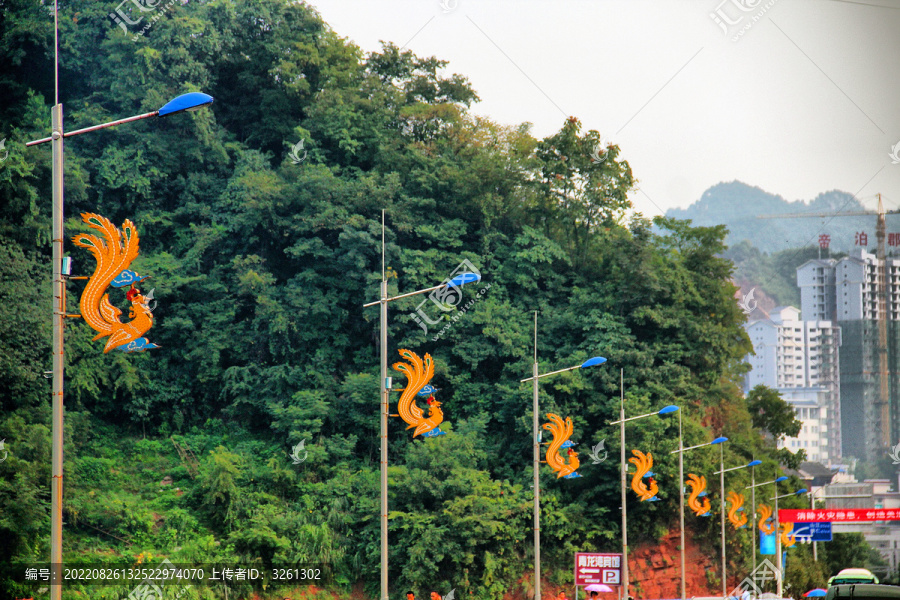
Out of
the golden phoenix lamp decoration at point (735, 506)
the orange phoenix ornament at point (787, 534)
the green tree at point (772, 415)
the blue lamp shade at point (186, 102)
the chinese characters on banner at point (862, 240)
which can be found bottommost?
the orange phoenix ornament at point (787, 534)

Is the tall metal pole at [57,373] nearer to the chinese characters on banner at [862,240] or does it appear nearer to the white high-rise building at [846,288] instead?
the chinese characters on banner at [862,240]

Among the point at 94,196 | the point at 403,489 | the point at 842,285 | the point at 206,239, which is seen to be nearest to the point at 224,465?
the point at 403,489

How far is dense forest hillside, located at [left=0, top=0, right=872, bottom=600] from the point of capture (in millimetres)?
33469

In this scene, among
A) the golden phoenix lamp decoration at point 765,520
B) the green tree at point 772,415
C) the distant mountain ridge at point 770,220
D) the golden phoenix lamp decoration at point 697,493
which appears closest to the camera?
the golden phoenix lamp decoration at point 697,493

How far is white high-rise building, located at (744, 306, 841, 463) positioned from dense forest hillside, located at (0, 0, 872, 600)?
5897 centimetres

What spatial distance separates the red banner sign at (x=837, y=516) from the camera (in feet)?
152

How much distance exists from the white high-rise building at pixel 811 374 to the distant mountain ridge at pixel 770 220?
13941 millimetres

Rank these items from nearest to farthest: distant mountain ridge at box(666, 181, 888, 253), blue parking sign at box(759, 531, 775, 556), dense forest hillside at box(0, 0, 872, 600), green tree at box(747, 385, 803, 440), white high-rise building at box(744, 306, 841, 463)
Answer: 1. dense forest hillside at box(0, 0, 872, 600)
2. blue parking sign at box(759, 531, 775, 556)
3. green tree at box(747, 385, 803, 440)
4. white high-rise building at box(744, 306, 841, 463)
5. distant mountain ridge at box(666, 181, 888, 253)

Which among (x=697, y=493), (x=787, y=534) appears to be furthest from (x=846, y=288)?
(x=697, y=493)

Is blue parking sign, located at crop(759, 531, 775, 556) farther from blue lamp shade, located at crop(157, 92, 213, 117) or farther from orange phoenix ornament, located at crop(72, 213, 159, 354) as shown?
blue lamp shade, located at crop(157, 92, 213, 117)

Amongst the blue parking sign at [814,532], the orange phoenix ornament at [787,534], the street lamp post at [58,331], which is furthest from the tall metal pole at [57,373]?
the blue parking sign at [814,532]

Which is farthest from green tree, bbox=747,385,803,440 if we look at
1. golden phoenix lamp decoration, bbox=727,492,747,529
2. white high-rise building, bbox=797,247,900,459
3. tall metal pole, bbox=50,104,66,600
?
tall metal pole, bbox=50,104,66,600

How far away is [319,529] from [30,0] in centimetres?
2438

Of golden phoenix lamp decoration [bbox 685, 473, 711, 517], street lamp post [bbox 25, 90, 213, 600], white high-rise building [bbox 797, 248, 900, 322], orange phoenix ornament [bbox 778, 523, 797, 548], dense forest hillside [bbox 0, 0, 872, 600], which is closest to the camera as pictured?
street lamp post [bbox 25, 90, 213, 600]
